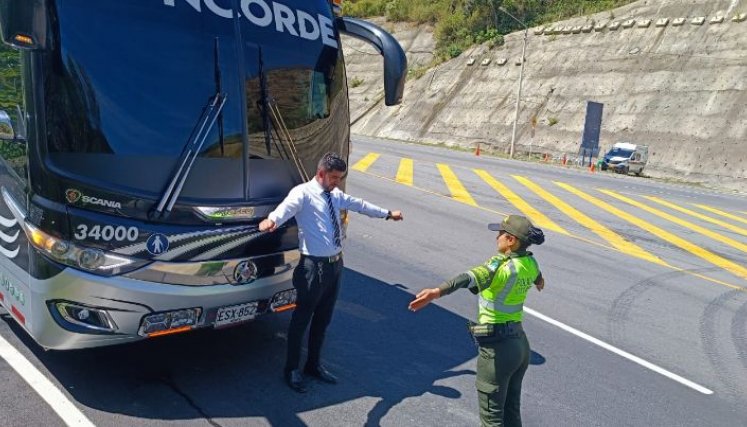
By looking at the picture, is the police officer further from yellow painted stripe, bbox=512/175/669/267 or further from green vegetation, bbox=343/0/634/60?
green vegetation, bbox=343/0/634/60

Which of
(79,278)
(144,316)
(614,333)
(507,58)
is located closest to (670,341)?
(614,333)

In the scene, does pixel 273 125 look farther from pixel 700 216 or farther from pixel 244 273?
pixel 700 216

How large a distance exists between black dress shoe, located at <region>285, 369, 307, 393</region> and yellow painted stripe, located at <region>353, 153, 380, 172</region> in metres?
15.4

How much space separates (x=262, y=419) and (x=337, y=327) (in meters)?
1.87

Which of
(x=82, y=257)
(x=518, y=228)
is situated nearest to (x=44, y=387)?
(x=82, y=257)

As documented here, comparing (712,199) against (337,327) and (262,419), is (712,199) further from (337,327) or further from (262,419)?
(262,419)

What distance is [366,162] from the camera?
22.9 m

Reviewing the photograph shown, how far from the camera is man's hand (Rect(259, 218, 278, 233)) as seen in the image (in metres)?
4.42

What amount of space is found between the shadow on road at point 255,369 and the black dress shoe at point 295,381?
0.17 feet

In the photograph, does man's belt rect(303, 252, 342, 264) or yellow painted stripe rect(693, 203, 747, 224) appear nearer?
man's belt rect(303, 252, 342, 264)

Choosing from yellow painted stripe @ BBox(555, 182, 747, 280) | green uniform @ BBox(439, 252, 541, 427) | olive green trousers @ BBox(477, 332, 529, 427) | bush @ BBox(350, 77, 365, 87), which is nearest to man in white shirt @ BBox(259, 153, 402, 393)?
green uniform @ BBox(439, 252, 541, 427)

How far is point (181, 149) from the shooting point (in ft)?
14.4

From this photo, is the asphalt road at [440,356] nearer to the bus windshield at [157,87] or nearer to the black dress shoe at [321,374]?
the black dress shoe at [321,374]

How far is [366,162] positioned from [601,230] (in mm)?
11336
